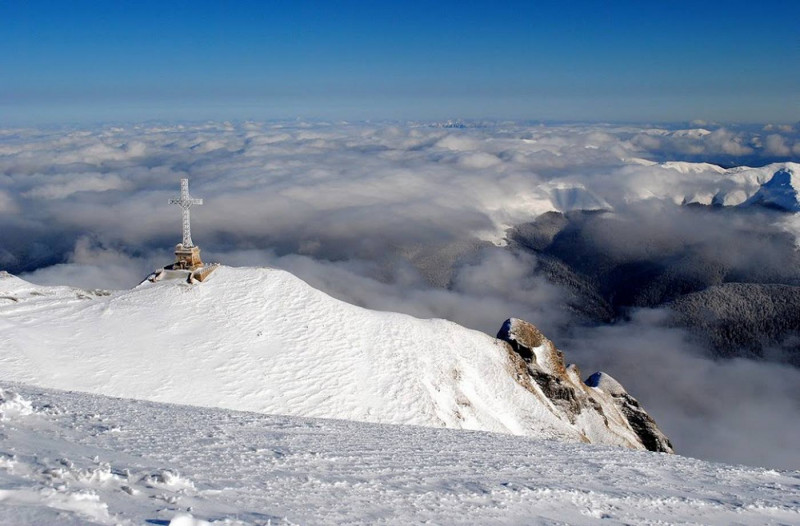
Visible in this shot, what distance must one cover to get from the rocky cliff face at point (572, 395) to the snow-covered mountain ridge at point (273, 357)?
0.23m

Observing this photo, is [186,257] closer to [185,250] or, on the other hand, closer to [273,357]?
[185,250]

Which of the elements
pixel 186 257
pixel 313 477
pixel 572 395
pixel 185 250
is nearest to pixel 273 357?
pixel 186 257

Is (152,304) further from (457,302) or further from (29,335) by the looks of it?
(457,302)

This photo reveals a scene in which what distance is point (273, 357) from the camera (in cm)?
2748

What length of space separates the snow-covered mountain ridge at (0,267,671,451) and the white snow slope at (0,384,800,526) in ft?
34.5

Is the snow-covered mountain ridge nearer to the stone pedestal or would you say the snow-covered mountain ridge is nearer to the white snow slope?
the stone pedestal

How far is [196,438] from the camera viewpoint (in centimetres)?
1088

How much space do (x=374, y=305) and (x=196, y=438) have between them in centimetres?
12534

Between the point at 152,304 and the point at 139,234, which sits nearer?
the point at 152,304

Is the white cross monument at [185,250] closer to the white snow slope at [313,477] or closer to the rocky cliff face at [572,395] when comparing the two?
the white snow slope at [313,477]

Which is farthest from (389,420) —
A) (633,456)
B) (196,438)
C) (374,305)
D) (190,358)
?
(374,305)

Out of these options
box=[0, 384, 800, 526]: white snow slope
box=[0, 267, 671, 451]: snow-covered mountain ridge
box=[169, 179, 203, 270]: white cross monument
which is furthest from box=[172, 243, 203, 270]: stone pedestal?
box=[0, 384, 800, 526]: white snow slope

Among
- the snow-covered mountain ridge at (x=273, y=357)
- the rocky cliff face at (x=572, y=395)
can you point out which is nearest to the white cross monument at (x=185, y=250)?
the snow-covered mountain ridge at (x=273, y=357)

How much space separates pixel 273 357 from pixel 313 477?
18.9 m
